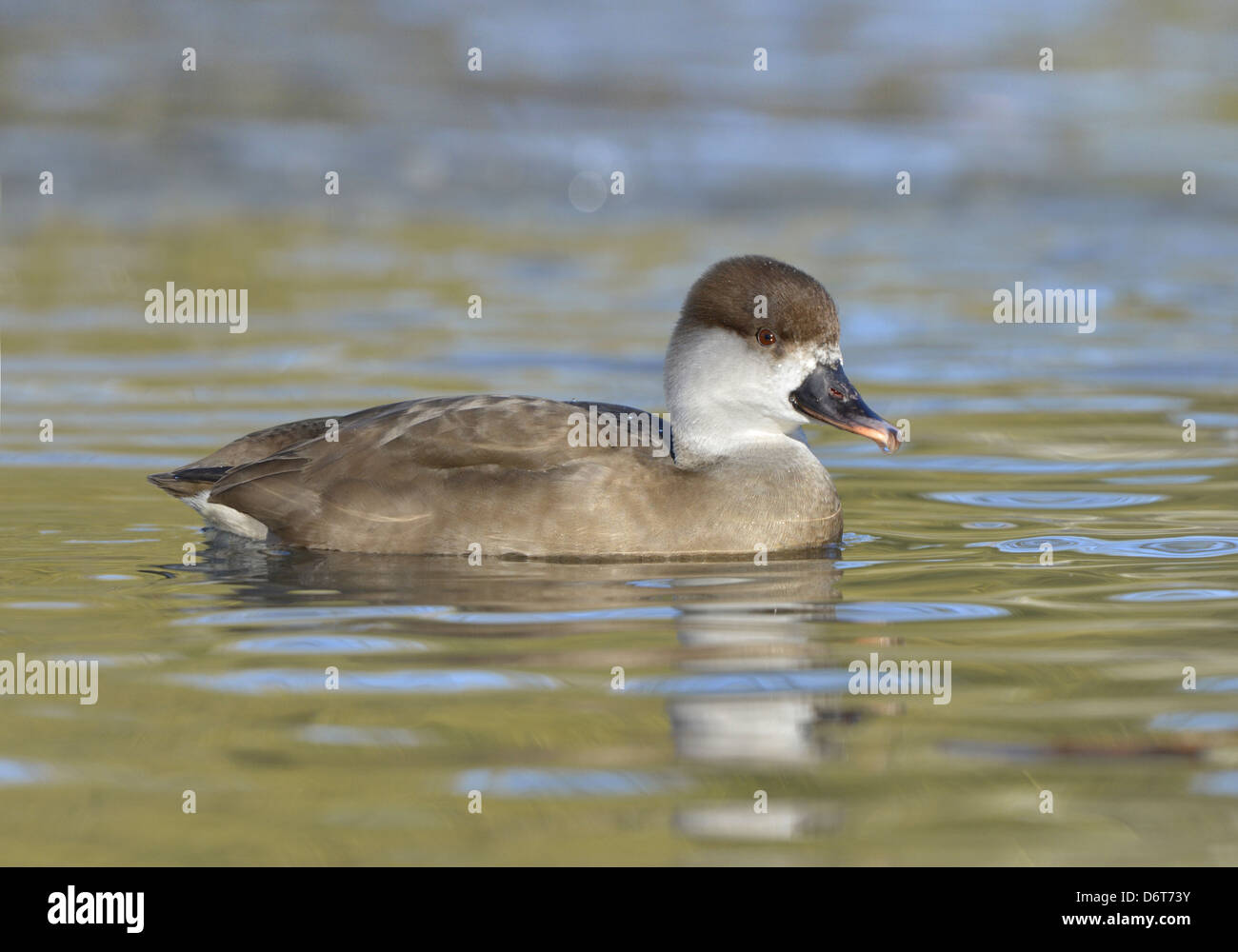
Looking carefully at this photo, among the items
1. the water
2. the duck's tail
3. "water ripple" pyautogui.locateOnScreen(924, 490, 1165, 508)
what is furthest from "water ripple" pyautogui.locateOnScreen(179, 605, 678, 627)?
"water ripple" pyautogui.locateOnScreen(924, 490, 1165, 508)

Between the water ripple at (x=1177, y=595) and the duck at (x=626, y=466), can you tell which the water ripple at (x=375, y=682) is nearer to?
the duck at (x=626, y=466)

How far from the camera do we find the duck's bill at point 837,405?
363 inches

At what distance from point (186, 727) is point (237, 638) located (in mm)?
1136

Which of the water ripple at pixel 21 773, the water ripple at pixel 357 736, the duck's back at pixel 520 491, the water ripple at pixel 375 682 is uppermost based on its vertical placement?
the duck's back at pixel 520 491

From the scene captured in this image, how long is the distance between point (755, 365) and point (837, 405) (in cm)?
43

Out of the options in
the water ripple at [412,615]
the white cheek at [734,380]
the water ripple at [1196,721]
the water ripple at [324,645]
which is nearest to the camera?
the water ripple at [1196,721]

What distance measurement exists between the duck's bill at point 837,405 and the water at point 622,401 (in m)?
0.64

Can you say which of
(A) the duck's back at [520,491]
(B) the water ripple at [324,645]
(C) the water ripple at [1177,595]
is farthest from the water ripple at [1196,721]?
(A) the duck's back at [520,491]

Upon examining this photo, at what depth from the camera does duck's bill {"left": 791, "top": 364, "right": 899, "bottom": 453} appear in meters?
9.21

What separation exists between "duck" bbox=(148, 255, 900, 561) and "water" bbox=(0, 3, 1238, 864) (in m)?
0.21

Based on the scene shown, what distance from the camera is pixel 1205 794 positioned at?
617cm

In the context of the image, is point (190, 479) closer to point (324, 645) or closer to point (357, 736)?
point (324, 645)

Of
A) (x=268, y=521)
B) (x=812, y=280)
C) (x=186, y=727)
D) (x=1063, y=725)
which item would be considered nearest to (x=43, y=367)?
(x=268, y=521)
